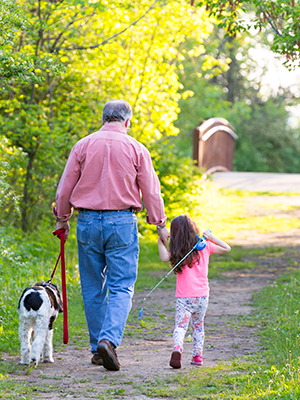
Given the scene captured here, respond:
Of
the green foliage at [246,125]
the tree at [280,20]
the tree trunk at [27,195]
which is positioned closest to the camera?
the tree at [280,20]

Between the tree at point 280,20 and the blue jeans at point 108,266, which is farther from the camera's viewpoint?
the tree at point 280,20

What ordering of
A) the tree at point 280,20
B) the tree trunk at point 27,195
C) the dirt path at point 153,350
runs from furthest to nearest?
the tree trunk at point 27,195, the tree at point 280,20, the dirt path at point 153,350

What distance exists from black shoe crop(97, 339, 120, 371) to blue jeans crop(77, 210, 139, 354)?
0.04 m

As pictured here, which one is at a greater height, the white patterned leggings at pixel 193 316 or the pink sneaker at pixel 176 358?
the white patterned leggings at pixel 193 316

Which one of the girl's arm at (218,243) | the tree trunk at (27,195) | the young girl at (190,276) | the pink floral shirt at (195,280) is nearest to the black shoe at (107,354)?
the young girl at (190,276)

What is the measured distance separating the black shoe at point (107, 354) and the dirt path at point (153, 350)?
0.23 ft

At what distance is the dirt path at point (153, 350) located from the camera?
377 cm

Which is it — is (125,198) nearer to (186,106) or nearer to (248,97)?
(186,106)

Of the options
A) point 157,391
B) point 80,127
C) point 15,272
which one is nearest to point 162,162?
point 80,127

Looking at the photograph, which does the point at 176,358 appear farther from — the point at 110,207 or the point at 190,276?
the point at 110,207

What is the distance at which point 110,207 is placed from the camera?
13.3 ft

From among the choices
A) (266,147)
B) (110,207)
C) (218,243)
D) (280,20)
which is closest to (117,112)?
(110,207)

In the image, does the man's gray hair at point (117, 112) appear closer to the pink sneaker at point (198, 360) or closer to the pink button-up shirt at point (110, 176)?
the pink button-up shirt at point (110, 176)

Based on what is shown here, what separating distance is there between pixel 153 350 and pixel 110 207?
1.45 meters
